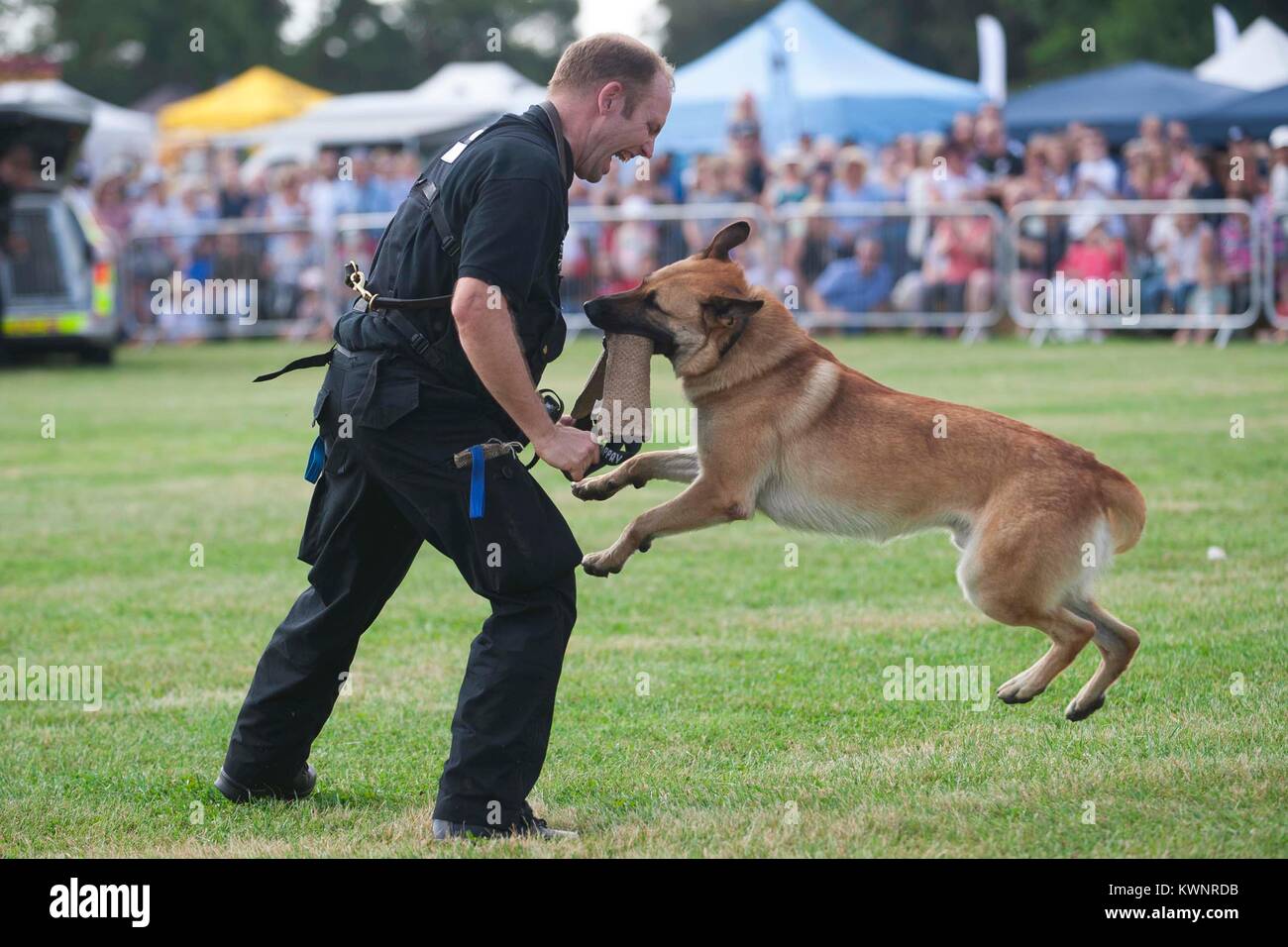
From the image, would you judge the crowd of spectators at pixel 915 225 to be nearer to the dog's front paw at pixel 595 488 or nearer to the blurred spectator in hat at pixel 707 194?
the blurred spectator in hat at pixel 707 194

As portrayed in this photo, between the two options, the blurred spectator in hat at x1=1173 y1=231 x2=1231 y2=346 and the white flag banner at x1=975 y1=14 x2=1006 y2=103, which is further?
the white flag banner at x1=975 y1=14 x2=1006 y2=103

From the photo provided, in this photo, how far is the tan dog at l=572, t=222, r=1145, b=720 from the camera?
501 cm

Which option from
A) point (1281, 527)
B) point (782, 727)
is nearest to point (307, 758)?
point (782, 727)

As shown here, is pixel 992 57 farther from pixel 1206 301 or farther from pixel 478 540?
pixel 478 540

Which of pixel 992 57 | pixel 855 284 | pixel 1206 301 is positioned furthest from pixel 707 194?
pixel 992 57

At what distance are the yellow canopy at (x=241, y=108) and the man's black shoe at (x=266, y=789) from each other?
106 feet

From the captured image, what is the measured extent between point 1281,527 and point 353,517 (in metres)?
5.66

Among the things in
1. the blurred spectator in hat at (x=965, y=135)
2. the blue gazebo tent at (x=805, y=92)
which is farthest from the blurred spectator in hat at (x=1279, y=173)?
the blue gazebo tent at (x=805, y=92)

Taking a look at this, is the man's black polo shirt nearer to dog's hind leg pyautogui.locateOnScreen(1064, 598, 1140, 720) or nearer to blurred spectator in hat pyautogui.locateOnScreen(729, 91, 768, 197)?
dog's hind leg pyautogui.locateOnScreen(1064, 598, 1140, 720)

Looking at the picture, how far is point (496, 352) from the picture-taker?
3943 mm

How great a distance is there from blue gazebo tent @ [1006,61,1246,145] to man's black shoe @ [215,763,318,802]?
19384mm

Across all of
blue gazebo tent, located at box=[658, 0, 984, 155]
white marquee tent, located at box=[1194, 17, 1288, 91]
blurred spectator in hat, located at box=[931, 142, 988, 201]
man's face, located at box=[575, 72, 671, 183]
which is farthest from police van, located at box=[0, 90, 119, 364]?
white marquee tent, located at box=[1194, 17, 1288, 91]
